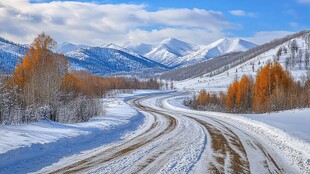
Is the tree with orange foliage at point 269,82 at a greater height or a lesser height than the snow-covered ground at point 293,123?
greater

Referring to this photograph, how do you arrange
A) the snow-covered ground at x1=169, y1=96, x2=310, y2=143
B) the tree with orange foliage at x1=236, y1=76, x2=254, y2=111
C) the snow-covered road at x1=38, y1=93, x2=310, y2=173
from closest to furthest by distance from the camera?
the snow-covered road at x1=38, y1=93, x2=310, y2=173, the snow-covered ground at x1=169, y1=96, x2=310, y2=143, the tree with orange foliage at x1=236, y1=76, x2=254, y2=111

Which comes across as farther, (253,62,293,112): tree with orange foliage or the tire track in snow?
(253,62,293,112): tree with orange foliage

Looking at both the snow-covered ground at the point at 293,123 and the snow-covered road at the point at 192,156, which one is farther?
the snow-covered ground at the point at 293,123

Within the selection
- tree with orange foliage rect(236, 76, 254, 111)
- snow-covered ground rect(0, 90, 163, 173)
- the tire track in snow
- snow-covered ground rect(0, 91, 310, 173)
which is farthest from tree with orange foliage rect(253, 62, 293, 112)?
snow-covered ground rect(0, 90, 163, 173)

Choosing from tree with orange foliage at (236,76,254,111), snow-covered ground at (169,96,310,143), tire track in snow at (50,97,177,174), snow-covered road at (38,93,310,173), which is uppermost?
tree with orange foliage at (236,76,254,111)

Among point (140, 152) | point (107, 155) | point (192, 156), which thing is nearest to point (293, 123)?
point (192, 156)

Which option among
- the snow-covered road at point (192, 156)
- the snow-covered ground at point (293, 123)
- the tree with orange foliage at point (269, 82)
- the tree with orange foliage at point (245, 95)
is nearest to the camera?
the snow-covered road at point (192, 156)

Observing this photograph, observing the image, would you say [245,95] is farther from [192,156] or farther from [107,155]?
[107,155]

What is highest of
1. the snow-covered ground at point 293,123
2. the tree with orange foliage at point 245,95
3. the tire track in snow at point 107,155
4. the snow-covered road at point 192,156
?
Result: the tree with orange foliage at point 245,95

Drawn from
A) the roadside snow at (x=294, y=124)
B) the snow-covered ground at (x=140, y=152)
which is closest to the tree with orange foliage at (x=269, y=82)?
the roadside snow at (x=294, y=124)

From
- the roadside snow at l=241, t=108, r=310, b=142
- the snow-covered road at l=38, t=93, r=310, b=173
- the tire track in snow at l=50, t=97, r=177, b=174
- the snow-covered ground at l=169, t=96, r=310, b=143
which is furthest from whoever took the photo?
the snow-covered ground at l=169, t=96, r=310, b=143

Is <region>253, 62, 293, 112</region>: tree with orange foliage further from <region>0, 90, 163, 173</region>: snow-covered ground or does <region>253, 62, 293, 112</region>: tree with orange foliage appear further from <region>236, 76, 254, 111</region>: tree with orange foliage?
<region>0, 90, 163, 173</region>: snow-covered ground

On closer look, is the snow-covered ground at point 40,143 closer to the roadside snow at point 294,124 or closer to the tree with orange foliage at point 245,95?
the roadside snow at point 294,124

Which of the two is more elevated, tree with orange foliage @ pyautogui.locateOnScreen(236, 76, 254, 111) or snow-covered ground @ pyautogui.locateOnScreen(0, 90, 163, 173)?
tree with orange foliage @ pyautogui.locateOnScreen(236, 76, 254, 111)
